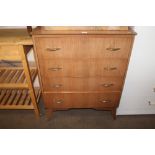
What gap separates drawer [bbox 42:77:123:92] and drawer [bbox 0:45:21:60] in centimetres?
33

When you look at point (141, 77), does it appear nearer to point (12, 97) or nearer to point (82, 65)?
point (82, 65)

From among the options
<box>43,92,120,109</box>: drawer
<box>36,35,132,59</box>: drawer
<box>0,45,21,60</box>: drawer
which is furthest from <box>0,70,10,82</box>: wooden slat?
<box>36,35,132,59</box>: drawer

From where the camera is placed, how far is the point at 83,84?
1.51 meters

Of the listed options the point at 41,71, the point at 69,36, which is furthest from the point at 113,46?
the point at 41,71

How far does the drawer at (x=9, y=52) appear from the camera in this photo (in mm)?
1366

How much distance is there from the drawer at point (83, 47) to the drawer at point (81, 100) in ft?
1.51

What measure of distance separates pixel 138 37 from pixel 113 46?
258 mm

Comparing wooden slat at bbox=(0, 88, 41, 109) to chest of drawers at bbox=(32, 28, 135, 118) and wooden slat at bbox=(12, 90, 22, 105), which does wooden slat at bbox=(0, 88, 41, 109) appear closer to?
wooden slat at bbox=(12, 90, 22, 105)

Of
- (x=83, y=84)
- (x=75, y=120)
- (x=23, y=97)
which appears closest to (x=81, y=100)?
(x=83, y=84)

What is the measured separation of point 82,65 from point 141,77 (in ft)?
2.13

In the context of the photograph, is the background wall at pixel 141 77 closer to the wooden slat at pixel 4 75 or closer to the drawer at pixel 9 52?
the wooden slat at pixel 4 75

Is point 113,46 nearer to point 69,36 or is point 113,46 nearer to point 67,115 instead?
point 69,36

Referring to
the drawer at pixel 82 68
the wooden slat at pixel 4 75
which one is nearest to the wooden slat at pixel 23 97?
the wooden slat at pixel 4 75
